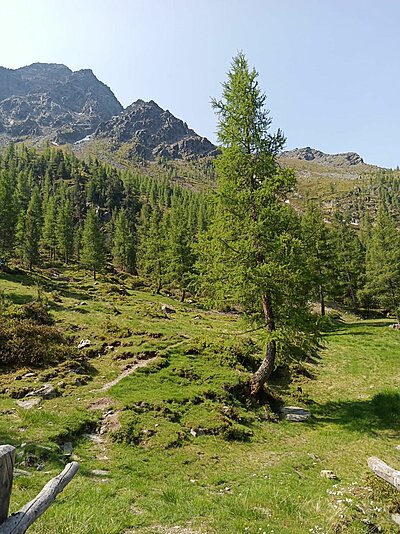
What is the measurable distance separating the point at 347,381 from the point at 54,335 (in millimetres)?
19699

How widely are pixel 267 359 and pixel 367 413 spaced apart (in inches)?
221

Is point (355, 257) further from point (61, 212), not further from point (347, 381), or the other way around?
point (61, 212)

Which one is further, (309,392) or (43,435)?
(309,392)

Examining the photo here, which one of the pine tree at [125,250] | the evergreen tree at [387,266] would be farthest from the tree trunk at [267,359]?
the pine tree at [125,250]

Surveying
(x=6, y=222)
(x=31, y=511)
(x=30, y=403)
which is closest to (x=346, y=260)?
(x=6, y=222)

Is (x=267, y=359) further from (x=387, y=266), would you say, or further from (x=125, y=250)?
(x=125, y=250)

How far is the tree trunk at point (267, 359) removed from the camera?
18719 millimetres

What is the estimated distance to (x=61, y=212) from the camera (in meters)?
89.2

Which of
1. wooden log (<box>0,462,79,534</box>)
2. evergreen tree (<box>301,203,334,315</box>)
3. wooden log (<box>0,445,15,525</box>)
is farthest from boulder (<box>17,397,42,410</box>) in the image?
evergreen tree (<box>301,203,334,315</box>)

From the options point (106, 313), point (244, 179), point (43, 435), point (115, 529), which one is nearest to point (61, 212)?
point (106, 313)

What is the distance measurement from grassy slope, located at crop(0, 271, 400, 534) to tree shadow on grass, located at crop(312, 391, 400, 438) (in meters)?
0.06

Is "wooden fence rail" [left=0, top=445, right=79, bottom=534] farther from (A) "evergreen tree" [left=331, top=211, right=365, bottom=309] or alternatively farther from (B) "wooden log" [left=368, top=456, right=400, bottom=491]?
(A) "evergreen tree" [left=331, top=211, right=365, bottom=309]

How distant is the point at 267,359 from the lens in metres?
19.1

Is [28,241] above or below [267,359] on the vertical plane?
above
